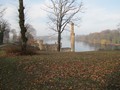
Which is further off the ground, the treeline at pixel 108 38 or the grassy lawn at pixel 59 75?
the treeline at pixel 108 38

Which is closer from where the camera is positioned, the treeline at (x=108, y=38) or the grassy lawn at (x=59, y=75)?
the grassy lawn at (x=59, y=75)

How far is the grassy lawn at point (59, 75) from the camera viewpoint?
10.8m

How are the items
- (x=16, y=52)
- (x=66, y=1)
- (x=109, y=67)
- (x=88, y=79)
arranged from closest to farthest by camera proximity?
(x=88, y=79)
(x=109, y=67)
(x=16, y=52)
(x=66, y=1)

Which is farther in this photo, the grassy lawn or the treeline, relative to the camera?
the treeline

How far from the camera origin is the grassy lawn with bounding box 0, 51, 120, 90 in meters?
10.8

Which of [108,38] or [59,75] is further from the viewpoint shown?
[108,38]

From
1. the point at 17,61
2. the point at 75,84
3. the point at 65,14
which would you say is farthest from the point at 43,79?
the point at 65,14

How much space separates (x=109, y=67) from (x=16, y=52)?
9165 millimetres

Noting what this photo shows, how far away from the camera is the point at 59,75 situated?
12.4m

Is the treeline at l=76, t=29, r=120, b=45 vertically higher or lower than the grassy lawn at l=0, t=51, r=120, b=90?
higher

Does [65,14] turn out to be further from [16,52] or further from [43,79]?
[43,79]

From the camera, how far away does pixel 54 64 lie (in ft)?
48.5

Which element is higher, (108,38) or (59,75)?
(108,38)

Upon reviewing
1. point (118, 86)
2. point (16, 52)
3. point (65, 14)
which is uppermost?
point (65, 14)
